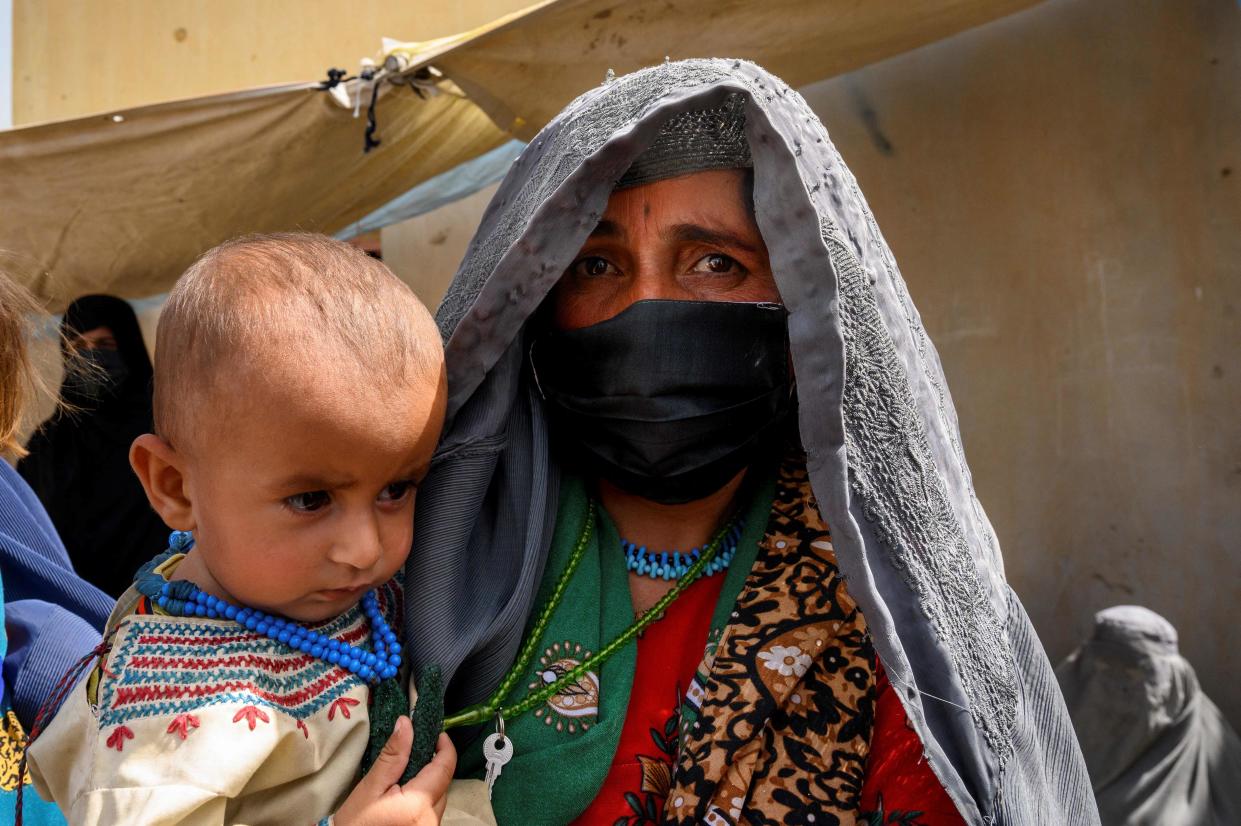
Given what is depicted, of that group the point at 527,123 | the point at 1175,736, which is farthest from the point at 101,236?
the point at 1175,736

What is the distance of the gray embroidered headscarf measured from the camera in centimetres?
144

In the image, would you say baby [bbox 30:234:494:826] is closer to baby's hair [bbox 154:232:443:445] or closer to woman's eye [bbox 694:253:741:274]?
baby's hair [bbox 154:232:443:445]

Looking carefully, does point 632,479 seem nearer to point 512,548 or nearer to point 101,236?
point 512,548

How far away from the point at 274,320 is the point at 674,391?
613 mm

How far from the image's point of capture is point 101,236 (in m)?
4.94

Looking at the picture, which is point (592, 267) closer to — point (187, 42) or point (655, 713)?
point (655, 713)

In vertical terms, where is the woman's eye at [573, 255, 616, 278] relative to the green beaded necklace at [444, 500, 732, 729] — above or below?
above

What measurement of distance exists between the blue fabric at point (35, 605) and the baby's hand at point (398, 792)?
927mm

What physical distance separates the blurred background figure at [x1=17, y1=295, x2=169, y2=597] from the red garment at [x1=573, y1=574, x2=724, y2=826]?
3713mm

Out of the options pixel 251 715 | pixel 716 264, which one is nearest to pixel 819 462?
pixel 716 264

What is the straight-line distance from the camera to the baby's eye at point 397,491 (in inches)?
57.2

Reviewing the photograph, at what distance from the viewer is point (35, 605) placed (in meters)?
2.15

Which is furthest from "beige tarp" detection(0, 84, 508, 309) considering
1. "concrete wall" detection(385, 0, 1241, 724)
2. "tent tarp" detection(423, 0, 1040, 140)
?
"concrete wall" detection(385, 0, 1241, 724)

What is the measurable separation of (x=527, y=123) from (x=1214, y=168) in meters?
2.45
